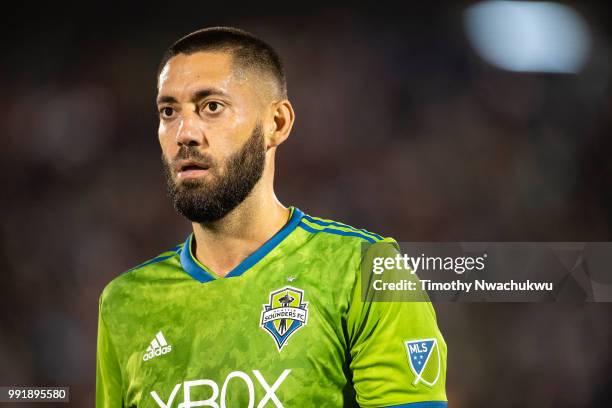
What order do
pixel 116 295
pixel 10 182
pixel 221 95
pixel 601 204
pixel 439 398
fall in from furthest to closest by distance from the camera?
pixel 10 182, pixel 601 204, pixel 116 295, pixel 221 95, pixel 439 398

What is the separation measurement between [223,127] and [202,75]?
185mm

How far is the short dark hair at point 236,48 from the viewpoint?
2568mm

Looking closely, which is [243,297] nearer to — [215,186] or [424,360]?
[215,186]

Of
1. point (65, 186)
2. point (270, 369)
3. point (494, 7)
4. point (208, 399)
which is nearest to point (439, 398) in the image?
point (270, 369)

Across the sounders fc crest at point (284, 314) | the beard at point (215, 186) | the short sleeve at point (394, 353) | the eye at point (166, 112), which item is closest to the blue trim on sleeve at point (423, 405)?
the short sleeve at point (394, 353)

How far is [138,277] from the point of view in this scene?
8.91 feet

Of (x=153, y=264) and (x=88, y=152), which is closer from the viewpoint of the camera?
(x=153, y=264)

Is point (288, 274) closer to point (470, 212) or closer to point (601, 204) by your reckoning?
point (470, 212)

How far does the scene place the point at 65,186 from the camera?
320cm

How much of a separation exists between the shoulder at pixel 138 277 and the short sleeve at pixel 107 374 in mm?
72

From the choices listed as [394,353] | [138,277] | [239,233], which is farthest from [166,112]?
[394,353]

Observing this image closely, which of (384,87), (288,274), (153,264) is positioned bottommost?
(288,274)

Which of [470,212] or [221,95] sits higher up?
[221,95]

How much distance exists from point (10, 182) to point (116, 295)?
0.83m
